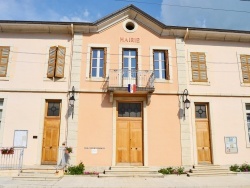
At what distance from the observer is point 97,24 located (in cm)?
1132

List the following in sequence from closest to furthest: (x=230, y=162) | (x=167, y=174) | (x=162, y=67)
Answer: (x=167, y=174) < (x=230, y=162) < (x=162, y=67)

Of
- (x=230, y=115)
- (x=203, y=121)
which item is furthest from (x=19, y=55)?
(x=230, y=115)

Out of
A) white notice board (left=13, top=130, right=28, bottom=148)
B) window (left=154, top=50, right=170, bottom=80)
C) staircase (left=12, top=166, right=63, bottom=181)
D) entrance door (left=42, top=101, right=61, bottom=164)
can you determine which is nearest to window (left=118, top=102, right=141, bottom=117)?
window (left=154, top=50, right=170, bottom=80)

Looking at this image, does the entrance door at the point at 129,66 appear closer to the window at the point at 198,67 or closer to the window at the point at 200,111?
A: the window at the point at 198,67

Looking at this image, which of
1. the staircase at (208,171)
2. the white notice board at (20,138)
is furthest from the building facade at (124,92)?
the staircase at (208,171)

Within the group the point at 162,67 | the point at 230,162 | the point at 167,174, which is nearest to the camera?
the point at 167,174

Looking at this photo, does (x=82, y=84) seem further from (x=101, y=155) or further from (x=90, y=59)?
(x=101, y=155)

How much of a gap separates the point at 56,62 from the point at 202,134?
8.01 m

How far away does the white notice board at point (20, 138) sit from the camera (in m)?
10.1

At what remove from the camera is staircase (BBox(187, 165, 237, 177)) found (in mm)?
9609

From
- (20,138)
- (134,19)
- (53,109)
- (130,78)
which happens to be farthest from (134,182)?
(134,19)

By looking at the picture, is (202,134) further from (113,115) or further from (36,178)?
(36,178)

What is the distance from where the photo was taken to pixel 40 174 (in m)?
8.80

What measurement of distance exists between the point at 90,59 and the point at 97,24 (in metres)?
1.82
